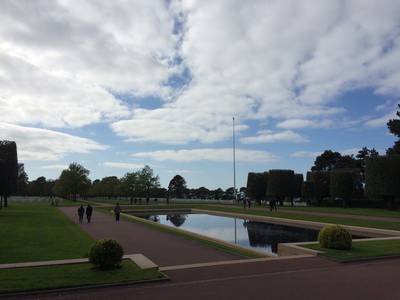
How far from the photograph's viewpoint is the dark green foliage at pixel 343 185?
55.6m

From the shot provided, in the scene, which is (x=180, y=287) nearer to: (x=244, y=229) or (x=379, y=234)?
(x=379, y=234)

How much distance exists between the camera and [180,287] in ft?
33.8

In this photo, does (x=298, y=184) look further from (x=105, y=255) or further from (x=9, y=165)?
(x=105, y=255)

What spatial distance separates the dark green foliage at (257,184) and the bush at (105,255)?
58.3 meters

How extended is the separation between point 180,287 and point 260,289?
177cm

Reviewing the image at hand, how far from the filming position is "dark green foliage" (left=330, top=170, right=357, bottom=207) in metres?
55.6

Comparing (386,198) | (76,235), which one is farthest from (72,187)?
(76,235)

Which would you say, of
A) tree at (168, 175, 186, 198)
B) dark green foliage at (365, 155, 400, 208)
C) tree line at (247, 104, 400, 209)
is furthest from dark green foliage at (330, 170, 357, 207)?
tree at (168, 175, 186, 198)

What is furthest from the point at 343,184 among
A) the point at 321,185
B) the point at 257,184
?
the point at 257,184

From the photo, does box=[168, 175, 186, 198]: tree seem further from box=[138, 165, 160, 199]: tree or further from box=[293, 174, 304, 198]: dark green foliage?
box=[293, 174, 304, 198]: dark green foliage

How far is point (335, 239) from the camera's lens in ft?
51.2

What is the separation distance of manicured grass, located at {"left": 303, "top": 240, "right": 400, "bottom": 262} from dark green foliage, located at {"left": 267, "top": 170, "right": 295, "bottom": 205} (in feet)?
150

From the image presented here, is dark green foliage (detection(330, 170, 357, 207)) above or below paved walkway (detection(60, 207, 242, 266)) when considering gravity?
above

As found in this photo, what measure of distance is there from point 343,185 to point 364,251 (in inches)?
1649
